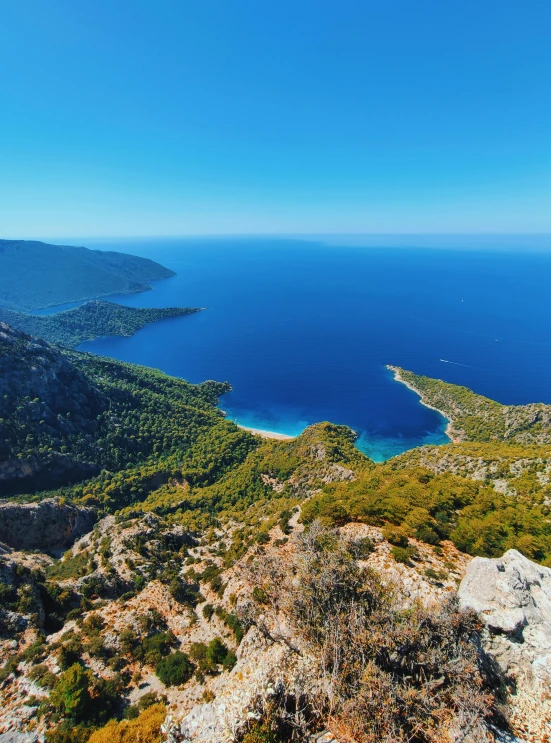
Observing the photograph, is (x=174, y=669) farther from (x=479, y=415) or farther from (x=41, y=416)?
(x=479, y=415)

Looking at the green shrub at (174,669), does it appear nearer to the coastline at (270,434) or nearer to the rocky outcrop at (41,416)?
the rocky outcrop at (41,416)

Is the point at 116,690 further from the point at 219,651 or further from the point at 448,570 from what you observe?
the point at 448,570

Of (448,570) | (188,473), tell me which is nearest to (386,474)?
(448,570)

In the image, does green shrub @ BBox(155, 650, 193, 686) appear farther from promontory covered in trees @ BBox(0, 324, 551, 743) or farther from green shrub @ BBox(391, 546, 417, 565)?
green shrub @ BBox(391, 546, 417, 565)

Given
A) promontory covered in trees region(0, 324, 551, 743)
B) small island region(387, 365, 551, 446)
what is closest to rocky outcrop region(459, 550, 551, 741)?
promontory covered in trees region(0, 324, 551, 743)

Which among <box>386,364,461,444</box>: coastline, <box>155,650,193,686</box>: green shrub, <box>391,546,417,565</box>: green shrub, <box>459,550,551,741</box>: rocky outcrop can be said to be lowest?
<box>386,364,461,444</box>: coastline

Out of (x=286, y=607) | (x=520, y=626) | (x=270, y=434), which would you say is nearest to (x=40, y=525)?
(x=286, y=607)
